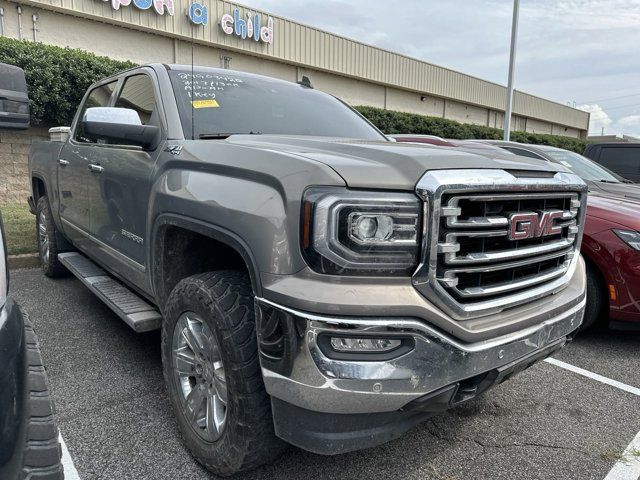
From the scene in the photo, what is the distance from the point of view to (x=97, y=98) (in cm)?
448

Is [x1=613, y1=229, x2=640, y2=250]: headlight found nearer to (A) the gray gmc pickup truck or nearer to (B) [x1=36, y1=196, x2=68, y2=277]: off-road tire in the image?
(A) the gray gmc pickup truck

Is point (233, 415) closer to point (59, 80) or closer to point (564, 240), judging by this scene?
point (564, 240)

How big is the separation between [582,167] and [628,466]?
4.86 metres

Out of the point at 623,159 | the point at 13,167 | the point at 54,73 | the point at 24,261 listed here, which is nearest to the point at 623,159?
the point at 623,159

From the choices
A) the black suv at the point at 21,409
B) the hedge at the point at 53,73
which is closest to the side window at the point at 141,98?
the black suv at the point at 21,409

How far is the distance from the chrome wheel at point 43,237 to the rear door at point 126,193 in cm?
185

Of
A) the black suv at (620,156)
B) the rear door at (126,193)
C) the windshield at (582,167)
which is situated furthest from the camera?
the black suv at (620,156)

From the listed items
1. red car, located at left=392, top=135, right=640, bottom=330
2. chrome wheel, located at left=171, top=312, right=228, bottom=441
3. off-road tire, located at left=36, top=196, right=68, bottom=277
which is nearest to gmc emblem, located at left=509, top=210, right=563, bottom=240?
chrome wheel, located at left=171, top=312, right=228, bottom=441

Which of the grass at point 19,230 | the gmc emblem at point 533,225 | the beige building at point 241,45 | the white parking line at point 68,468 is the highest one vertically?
the beige building at point 241,45

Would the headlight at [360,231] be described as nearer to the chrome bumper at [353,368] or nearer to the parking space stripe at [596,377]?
the chrome bumper at [353,368]

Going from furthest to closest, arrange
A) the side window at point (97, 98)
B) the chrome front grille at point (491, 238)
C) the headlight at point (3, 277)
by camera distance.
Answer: the side window at point (97, 98), the chrome front grille at point (491, 238), the headlight at point (3, 277)

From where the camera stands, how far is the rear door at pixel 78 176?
3.86 m

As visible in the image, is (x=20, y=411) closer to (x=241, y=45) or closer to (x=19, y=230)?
(x=19, y=230)

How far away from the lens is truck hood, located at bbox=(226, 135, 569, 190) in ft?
5.90
